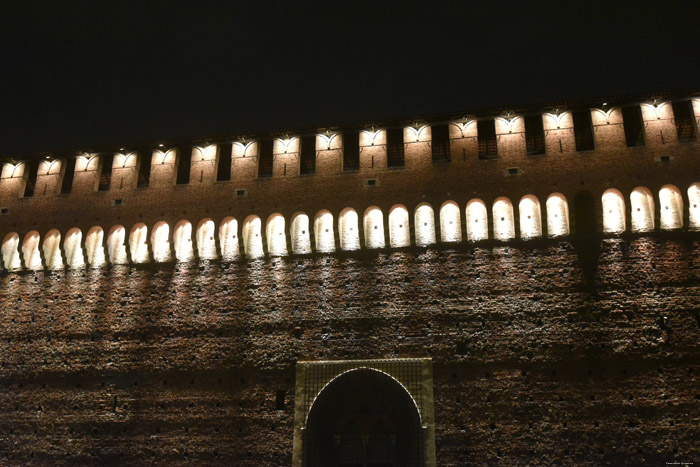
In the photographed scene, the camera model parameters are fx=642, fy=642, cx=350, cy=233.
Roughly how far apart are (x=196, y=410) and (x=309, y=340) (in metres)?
2.22

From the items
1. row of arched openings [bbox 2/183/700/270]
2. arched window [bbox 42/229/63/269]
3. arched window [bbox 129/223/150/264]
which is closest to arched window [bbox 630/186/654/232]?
row of arched openings [bbox 2/183/700/270]

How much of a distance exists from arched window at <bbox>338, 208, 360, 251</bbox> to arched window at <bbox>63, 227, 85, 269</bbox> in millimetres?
5086

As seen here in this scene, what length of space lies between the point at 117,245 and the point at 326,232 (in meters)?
4.15

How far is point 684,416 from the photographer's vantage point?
9352mm

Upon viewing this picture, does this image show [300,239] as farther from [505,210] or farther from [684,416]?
[684,416]

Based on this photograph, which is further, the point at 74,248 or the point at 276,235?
the point at 74,248

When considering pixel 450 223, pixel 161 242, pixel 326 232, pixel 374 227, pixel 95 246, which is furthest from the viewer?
pixel 95 246

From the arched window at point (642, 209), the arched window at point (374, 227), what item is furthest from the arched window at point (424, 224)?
the arched window at point (642, 209)

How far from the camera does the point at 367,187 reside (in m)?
11.6

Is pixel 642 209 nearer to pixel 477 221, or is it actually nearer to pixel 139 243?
pixel 477 221

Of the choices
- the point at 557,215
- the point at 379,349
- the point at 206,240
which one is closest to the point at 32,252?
the point at 206,240

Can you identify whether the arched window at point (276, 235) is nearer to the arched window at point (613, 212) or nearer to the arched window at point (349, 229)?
the arched window at point (349, 229)

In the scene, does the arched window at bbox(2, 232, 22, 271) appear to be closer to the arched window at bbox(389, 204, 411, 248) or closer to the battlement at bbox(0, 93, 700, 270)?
the battlement at bbox(0, 93, 700, 270)

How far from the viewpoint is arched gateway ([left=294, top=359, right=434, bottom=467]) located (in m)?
10.3
